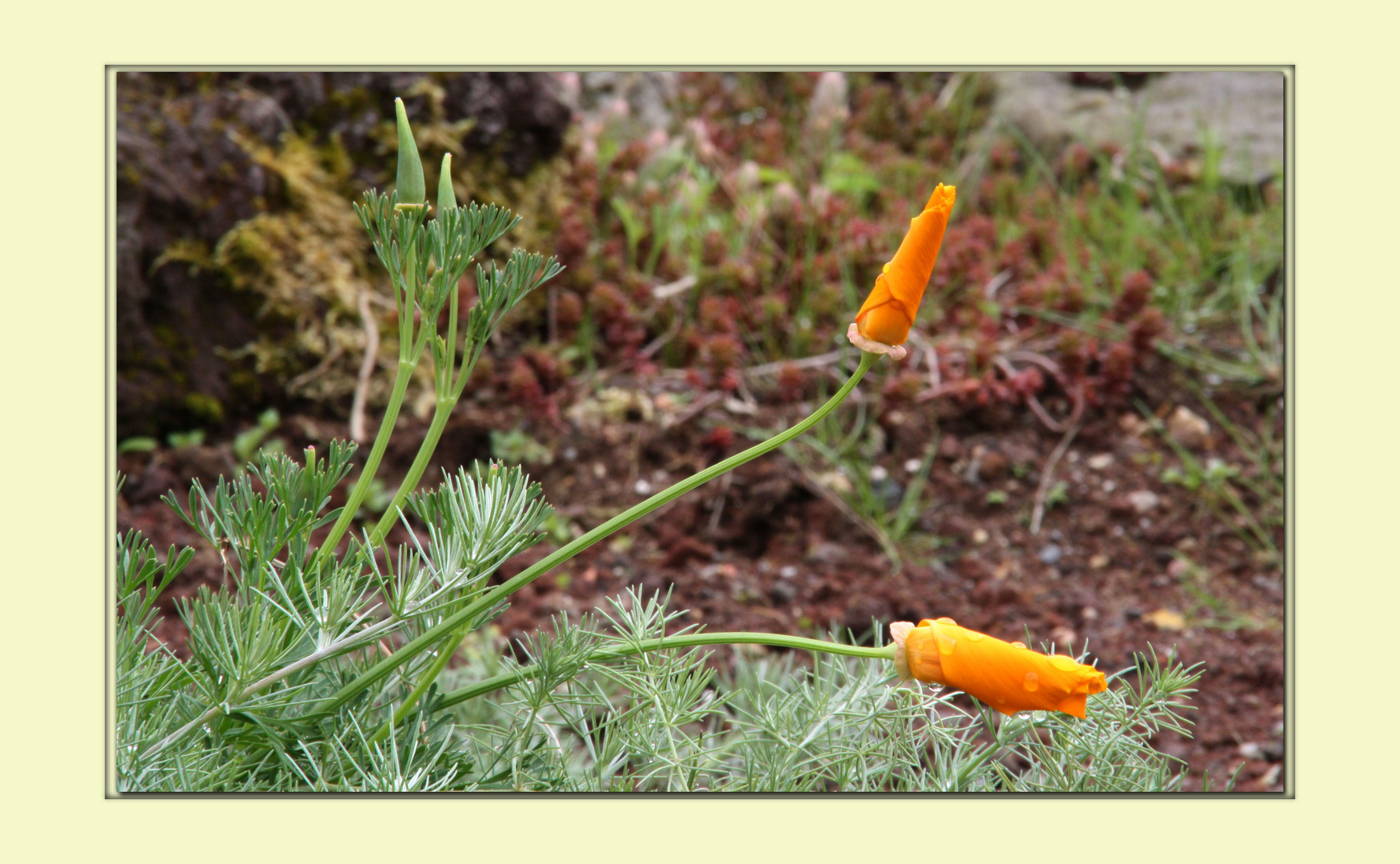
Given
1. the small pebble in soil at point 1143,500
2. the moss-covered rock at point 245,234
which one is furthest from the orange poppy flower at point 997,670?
the moss-covered rock at point 245,234

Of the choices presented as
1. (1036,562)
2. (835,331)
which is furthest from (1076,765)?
(835,331)

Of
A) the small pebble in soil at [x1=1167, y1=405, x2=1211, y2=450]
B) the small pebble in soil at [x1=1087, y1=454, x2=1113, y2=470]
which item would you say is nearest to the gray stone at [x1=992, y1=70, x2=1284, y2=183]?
the small pebble in soil at [x1=1167, y1=405, x2=1211, y2=450]

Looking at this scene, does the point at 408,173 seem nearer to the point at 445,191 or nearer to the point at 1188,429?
the point at 445,191

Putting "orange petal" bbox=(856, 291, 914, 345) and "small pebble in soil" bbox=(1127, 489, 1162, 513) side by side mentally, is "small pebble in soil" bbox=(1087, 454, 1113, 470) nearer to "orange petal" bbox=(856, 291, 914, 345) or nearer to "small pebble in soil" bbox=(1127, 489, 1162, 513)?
"small pebble in soil" bbox=(1127, 489, 1162, 513)

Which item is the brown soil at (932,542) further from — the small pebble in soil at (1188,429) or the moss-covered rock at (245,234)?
the moss-covered rock at (245,234)

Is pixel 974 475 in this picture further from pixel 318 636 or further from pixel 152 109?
pixel 152 109
